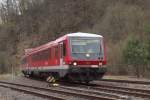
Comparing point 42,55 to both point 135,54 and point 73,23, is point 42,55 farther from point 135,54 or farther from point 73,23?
point 73,23

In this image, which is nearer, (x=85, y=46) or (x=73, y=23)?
(x=85, y=46)

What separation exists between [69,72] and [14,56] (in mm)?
55128

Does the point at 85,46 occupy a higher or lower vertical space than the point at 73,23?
lower

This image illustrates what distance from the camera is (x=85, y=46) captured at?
1001 inches

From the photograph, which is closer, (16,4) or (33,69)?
(33,69)

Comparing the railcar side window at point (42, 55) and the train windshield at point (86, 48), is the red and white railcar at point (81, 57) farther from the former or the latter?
the railcar side window at point (42, 55)

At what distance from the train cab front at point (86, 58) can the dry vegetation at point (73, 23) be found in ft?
32.1

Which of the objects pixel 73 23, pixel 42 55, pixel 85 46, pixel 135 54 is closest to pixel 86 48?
pixel 85 46

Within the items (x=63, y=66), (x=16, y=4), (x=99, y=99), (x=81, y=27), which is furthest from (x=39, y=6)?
(x=99, y=99)

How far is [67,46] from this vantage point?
2531 cm

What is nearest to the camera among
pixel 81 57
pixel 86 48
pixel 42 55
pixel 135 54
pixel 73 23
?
pixel 81 57

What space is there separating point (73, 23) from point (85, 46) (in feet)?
156

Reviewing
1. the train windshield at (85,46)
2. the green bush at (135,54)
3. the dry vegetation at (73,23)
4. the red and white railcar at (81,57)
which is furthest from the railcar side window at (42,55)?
the dry vegetation at (73,23)

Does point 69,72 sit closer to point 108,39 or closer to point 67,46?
point 67,46
